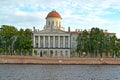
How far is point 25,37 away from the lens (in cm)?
9969

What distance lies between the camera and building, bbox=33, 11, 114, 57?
112m

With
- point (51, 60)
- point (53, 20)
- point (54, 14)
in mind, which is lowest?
point (51, 60)

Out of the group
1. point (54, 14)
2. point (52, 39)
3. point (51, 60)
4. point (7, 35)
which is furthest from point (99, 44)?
point (7, 35)

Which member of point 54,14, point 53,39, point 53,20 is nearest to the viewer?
point 54,14

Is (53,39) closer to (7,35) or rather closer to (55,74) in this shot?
(7,35)

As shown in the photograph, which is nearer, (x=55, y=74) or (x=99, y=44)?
(x=55, y=74)

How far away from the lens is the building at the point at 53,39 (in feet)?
368

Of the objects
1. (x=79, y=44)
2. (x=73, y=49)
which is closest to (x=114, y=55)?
(x=79, y=44)

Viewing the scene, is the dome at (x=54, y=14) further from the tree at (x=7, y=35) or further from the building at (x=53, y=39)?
the tree at (x=7, y=35)

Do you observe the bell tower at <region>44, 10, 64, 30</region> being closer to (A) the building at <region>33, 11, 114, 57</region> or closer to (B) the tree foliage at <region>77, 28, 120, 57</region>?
(A) the building at <region>33, 11, 114, 57</region>

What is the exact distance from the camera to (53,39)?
11338cm

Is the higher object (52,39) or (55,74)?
(52,39)

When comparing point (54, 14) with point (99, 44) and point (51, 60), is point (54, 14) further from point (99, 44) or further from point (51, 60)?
point (51, 60)

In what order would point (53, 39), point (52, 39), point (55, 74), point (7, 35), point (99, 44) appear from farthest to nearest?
point (52, 39) → point (53, 39) → point (7, 35) → point (99, 44) → point (55, 74)
